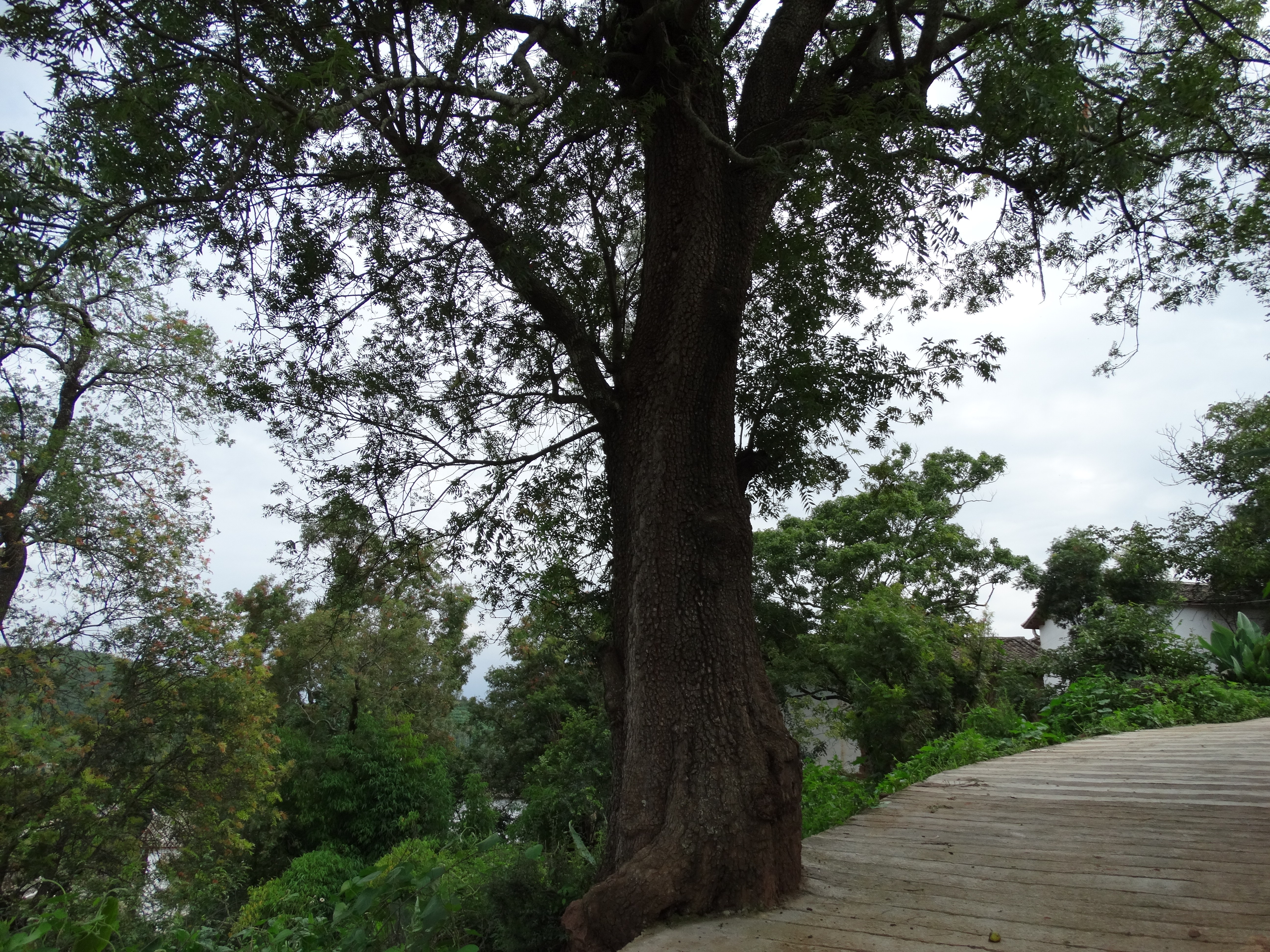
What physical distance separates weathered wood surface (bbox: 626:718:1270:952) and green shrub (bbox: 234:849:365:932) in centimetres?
703

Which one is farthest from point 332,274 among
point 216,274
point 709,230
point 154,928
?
point 154,928

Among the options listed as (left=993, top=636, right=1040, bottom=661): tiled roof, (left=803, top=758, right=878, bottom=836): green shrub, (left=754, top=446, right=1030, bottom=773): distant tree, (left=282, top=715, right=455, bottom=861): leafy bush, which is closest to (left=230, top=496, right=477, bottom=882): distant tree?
(left=282, top=715, right=455, bottom=861): leafy bush

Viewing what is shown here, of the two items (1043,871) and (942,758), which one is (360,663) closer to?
(942,758)

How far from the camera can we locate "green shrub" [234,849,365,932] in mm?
10383

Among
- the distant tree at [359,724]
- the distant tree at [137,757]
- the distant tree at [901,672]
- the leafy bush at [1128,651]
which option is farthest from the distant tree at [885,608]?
the distant tree at [137,757]

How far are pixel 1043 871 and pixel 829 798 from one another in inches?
90.0

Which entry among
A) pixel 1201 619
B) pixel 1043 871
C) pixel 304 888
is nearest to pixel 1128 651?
pixel 1043 871

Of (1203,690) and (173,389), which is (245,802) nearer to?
(173,389)

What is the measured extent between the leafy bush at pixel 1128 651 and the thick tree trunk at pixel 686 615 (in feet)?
29.1

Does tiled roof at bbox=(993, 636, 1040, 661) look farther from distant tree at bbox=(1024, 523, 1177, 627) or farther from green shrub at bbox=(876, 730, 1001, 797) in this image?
green shrub at bbox=(876, 730, 1001, 797)

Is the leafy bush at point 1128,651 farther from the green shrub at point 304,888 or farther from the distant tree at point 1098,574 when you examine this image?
the green shrub at point 304,888

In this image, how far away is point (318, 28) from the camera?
161 inches

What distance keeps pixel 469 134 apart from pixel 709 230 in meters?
1.67

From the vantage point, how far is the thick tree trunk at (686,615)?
298 centimetres
